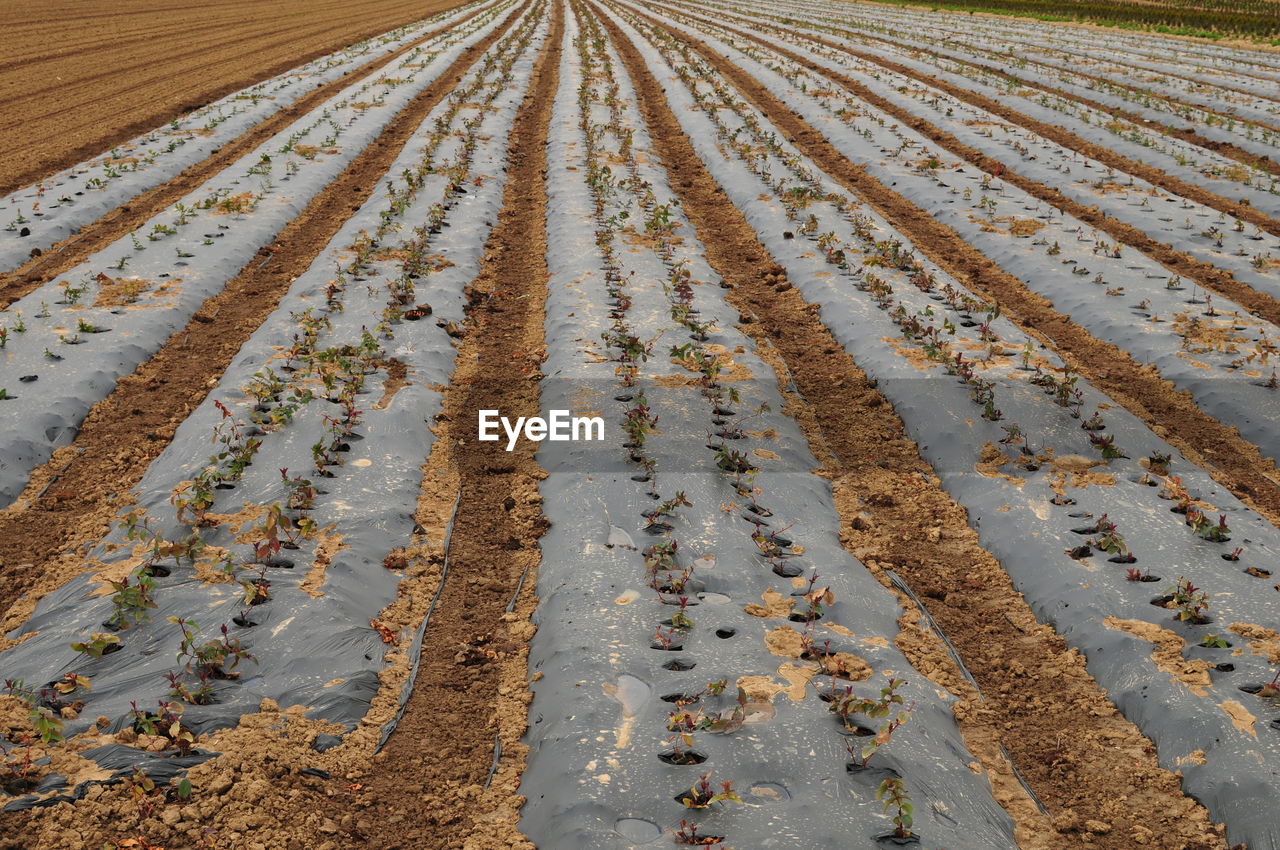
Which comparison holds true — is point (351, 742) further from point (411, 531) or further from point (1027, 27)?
point (1027, 27)

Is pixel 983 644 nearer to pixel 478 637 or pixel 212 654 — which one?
pixel 478 637

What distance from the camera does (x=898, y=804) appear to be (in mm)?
3133

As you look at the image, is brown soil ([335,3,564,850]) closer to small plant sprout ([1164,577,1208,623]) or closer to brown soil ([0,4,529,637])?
brown soil ([0,4,529,637])

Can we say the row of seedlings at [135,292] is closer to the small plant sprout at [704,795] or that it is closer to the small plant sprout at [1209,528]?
the small plant sprout at [704,795]

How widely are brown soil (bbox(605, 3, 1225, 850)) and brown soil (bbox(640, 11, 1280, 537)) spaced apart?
1.98 meters

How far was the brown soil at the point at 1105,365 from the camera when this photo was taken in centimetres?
614

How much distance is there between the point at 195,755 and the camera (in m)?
3.53

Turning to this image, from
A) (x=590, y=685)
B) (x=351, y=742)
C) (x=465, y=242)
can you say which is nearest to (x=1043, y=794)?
(x=590, y=685)

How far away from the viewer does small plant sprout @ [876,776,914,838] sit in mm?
3090

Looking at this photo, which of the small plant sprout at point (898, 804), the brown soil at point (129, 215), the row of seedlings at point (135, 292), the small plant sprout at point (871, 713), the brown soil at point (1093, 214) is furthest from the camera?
the brown soil at point (129, 215)

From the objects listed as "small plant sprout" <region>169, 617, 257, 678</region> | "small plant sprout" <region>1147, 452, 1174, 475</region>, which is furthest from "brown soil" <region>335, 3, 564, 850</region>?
"small plant sprout" <region>1147, 452, 1174, 475</region>

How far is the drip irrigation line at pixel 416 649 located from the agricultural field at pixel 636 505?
3 cm

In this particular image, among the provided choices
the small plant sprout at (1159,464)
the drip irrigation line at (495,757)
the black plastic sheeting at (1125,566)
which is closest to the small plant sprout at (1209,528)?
the black plastic sheeting at (1125,566)

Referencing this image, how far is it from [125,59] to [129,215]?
13.7m
